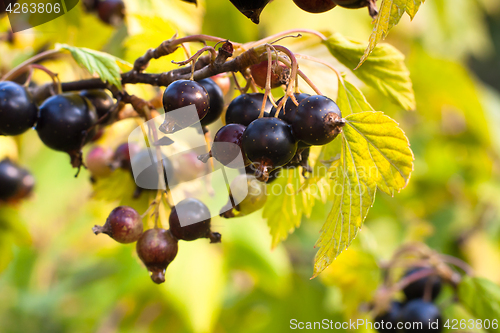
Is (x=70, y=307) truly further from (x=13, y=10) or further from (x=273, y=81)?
(x=273, y=81)

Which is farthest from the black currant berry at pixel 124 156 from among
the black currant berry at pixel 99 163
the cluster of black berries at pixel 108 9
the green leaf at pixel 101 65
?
the cluster of black berries at pixel 108 9

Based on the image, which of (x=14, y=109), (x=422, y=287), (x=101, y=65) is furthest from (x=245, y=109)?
(x=422, y=287)

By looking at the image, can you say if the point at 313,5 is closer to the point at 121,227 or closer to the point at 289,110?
the point at 289,110

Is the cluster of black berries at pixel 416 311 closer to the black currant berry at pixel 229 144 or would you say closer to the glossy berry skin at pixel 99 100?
the black currant berry at pixel 229 144

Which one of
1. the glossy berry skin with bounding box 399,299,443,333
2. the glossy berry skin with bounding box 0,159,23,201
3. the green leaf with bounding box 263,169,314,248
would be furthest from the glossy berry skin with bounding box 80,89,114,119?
the glossy berry skin with bounding box 399,299,443,333

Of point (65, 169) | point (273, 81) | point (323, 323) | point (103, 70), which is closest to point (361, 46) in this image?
point (273, 81)

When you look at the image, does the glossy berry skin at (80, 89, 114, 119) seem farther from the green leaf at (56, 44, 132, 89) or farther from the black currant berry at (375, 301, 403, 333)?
the black currant berry at (375, 301, 403, 333)
